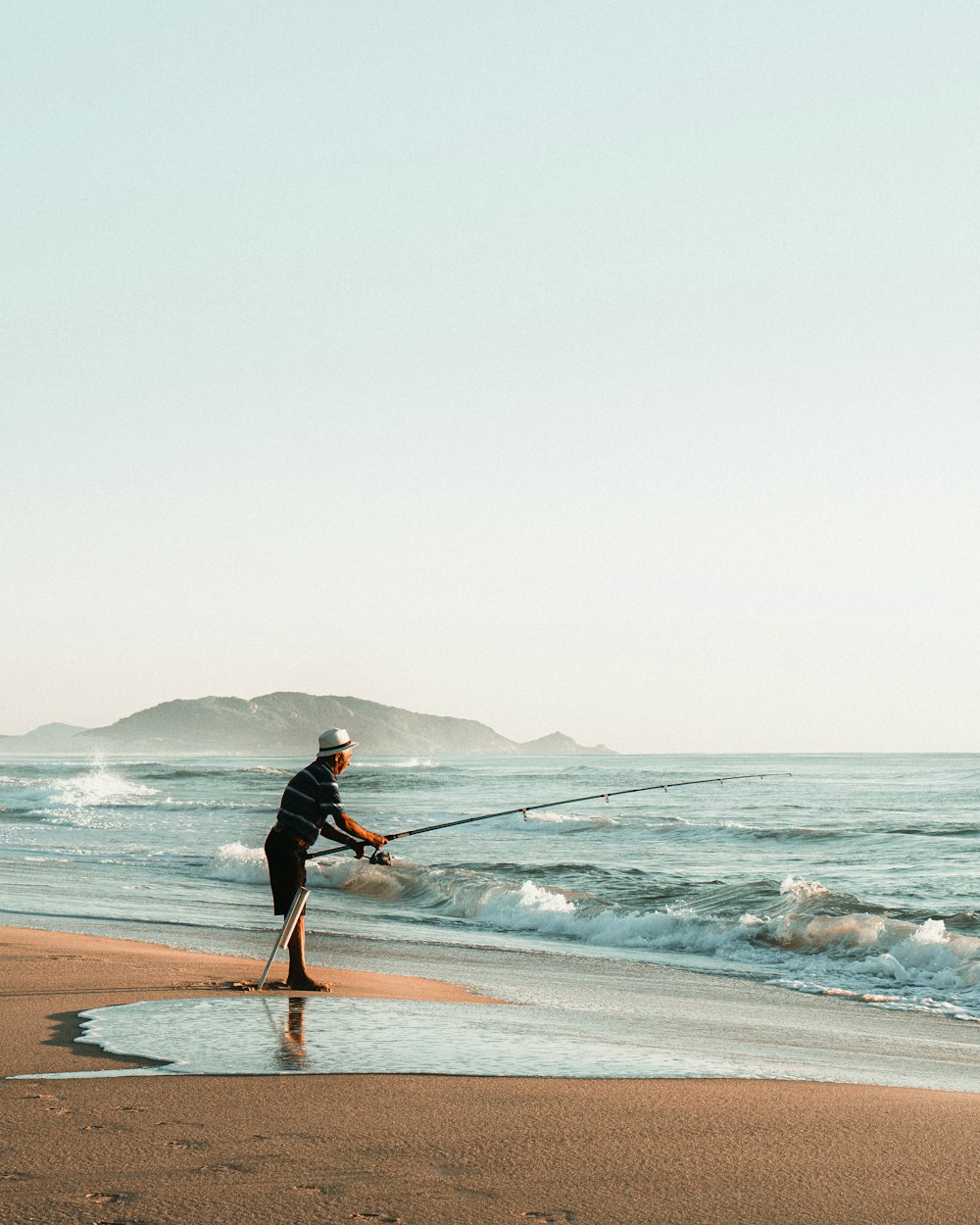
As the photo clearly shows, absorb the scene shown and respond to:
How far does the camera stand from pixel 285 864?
7.56 meters

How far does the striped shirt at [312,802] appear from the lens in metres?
7.39

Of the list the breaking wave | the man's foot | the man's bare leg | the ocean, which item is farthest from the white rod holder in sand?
the breaking wave

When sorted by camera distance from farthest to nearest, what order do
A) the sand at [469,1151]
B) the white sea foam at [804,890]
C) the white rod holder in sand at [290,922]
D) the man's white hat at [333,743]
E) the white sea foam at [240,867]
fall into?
the white sea foam at [240,867]
the white sea foam at [804,890]
the man's white hat at [333,743]
the white rod holder in sand at [290,922]
the sand at [469,1151]

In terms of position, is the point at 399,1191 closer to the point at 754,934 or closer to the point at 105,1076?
the point at 105,1076

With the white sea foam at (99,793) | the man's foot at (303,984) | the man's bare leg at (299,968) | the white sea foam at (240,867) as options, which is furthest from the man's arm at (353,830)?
the white sea foam at (99,793)

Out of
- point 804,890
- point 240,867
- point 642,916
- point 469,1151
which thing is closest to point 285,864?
point 469,1151

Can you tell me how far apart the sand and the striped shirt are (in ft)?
7.51

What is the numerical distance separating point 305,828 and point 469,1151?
377 cm

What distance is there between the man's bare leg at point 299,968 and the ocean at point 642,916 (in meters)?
1.40

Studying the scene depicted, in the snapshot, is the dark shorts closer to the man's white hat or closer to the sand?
the man's white hat

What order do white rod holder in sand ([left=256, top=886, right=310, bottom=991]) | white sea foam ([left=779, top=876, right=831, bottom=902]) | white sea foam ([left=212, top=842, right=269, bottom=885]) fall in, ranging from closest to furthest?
white rod holder in sand ([left=256, top=886, right=310, bottom=991]) < white sea foam ([left=779, top=876, right=831, bottom=902]) < white sea foam ([left=212, top=842, right=269, bottom=885])

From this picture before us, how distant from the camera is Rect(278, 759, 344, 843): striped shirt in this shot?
739 cm

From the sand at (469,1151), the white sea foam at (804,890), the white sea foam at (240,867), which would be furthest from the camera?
the white sea foam at (240,867)

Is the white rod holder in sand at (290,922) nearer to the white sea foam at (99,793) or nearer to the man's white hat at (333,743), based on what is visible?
the man's white hat at (333,743)
